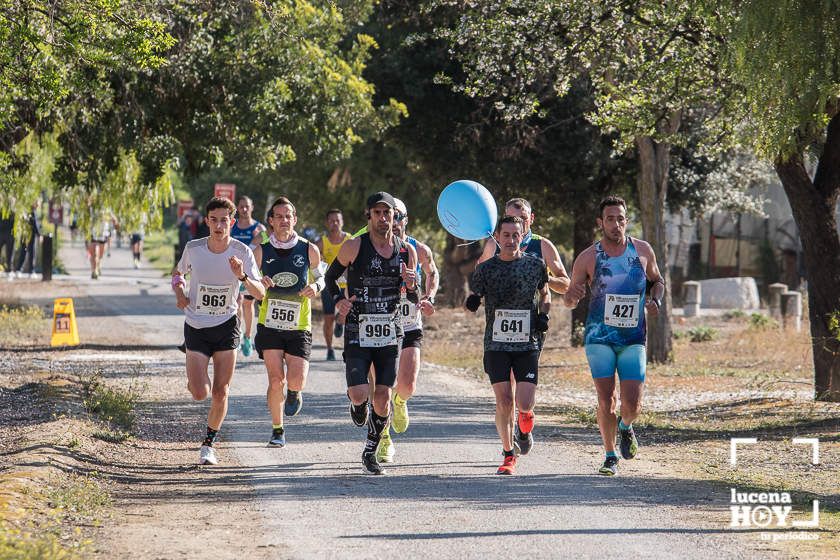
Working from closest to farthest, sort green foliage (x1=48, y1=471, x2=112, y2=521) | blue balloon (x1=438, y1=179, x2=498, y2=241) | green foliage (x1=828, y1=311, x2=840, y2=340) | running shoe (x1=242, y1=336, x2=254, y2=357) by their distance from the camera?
green foliage (x1=48, y1=471, x2=112, y2=521)
blue balloon (x1=438, y1=179, x2=498, y2=241)
green foliage (x1=828, y1=311, x2=840, y2=340)
running shoe (x1=242, y1=336, x2=254, y2=357)

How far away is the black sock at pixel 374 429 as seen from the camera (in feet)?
33.0

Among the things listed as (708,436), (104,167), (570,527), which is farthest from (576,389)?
(570,527)

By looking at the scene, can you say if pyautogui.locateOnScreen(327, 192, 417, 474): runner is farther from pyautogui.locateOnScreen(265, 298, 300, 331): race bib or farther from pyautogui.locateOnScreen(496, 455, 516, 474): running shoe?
pyautogui.locateOnScreen(265, 298, 300, 331): race bib

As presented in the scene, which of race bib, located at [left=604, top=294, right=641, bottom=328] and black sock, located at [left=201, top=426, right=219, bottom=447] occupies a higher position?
race bib, located at [left=604, top=294, right=641, bottom=328]

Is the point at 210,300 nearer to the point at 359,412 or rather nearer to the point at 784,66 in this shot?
the point at 359,412

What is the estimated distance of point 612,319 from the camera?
9.83m

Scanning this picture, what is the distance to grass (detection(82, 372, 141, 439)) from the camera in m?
12.4

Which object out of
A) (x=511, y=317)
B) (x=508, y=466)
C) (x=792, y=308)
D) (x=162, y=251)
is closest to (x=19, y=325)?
(x=792, y=308)

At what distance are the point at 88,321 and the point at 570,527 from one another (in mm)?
21306

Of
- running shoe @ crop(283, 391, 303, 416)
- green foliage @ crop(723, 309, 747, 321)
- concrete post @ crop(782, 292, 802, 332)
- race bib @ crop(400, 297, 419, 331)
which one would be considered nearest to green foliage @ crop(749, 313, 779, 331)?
concrete post @ crop(782, 292, 802, 332)

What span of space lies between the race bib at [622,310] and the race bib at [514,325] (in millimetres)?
581

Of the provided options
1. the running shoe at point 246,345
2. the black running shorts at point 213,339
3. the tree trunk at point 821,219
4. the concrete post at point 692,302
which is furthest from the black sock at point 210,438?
the concrete post at point 692,302

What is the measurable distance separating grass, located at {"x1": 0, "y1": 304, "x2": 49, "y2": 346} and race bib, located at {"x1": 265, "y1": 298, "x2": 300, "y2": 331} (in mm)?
12005

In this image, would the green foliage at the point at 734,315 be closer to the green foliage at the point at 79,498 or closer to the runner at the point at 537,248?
the runner at the point at 537,248
